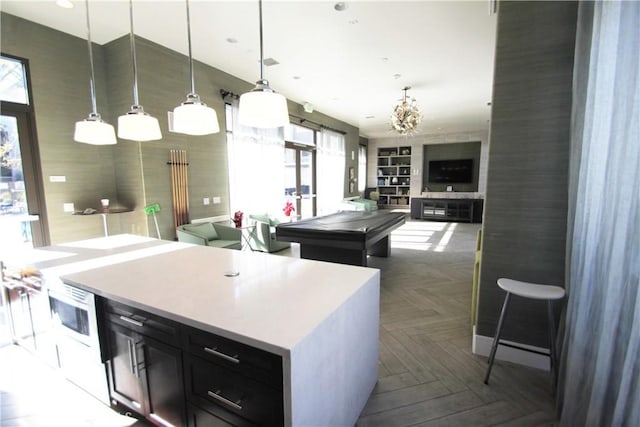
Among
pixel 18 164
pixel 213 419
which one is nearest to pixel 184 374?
pixel 213 419

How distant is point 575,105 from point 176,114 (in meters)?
2.41

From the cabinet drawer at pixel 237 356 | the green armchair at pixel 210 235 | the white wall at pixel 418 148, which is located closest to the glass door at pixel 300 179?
the green armchair at pixel 210 235

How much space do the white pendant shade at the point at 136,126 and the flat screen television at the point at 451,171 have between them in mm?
10854

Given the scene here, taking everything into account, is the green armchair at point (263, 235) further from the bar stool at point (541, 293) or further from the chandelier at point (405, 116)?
the bar stool at point (541, 293)

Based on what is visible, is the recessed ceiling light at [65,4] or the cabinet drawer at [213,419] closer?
the cabinet drawer at [213,419]

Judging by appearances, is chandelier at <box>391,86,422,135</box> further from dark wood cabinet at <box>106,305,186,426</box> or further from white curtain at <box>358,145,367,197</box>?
dark wood cabinet at <box>106,305,186,426</box>

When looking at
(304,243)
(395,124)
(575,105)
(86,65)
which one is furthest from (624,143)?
(86,65)

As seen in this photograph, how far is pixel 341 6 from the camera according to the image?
117 inches

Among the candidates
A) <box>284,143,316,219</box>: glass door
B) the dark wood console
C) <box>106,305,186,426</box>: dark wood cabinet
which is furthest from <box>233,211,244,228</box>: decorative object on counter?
the dark wood console

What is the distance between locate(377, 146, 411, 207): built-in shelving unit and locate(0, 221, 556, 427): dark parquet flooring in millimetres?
9315

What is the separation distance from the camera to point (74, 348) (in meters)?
1.85

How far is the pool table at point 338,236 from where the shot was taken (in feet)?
11.2

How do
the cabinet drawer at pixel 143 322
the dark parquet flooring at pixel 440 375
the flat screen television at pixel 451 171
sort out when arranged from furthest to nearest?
1. the flat screen television at pixel 451 171
2. the dark parquet flooring at pixel 440 375
3. the cabinet drawer at pixel 143 322

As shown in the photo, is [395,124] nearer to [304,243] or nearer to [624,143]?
[304,243]
